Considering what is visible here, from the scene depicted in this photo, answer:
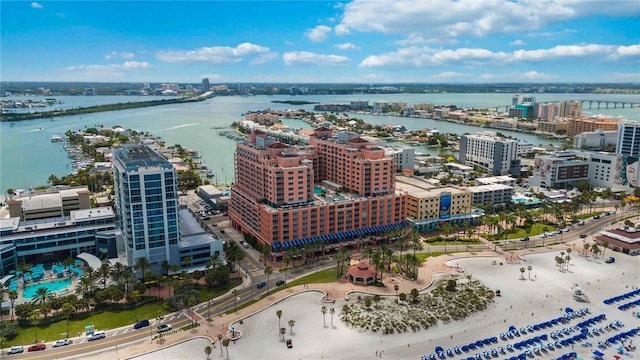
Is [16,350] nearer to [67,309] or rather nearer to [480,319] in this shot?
[67,309]

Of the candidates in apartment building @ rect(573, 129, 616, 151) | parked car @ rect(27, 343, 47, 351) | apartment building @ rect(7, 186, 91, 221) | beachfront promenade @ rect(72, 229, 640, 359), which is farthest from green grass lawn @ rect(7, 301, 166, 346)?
apartment building @ rect(573, 129, 616, 151)

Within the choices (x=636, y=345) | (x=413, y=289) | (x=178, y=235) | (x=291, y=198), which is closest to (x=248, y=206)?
(x=291, y=198)

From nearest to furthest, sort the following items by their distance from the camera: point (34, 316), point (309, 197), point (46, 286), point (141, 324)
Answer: point (34, 316), point (141, 324), point (46, 286), point (309, 197)

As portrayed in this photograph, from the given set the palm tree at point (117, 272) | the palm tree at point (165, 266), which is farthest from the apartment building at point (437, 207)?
the palm tree at point (117, 272)

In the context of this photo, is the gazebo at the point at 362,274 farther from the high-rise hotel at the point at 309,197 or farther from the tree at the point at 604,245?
the tree at the point at 604,245

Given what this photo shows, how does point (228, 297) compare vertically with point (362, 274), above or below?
below

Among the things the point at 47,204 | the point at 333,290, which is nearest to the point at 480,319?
the point at 333,290

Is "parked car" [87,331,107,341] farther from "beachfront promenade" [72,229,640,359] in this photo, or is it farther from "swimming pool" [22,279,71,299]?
"swimming pool" [22,279,71,299]
